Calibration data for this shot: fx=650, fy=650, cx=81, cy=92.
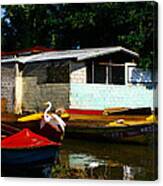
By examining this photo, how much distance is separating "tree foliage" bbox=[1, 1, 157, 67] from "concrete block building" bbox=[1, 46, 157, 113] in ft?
0.15

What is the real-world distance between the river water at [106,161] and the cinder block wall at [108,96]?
0.18 m

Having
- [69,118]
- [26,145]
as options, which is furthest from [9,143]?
[69,118]

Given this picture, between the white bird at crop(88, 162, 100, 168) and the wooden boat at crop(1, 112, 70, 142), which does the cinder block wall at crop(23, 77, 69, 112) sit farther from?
the white bird at crop(88, 162, 100, 168)

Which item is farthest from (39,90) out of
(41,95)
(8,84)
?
(8,84)

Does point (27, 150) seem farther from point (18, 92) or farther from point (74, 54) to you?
point (74, 54)

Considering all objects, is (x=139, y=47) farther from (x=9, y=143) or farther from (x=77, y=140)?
(x=9, y=143)

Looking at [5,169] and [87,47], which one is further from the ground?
[87,47]

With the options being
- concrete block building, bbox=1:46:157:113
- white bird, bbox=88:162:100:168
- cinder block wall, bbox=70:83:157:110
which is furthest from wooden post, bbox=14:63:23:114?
white bird, bbox=88:162:100:168

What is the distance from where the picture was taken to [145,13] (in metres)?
2.98

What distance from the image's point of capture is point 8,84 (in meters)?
3.12

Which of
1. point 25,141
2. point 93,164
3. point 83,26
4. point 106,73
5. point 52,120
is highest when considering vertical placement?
point 83,26

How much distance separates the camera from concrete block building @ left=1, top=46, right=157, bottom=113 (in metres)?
3.01

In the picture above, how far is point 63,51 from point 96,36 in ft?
0.57

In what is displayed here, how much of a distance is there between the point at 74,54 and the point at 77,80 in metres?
0.12
